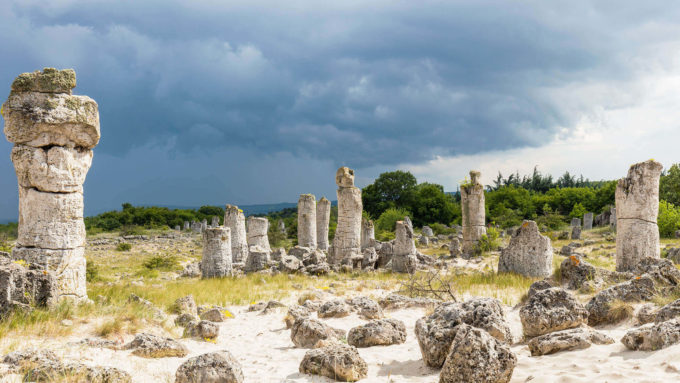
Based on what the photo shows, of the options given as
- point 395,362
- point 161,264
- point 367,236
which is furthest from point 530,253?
point 161,264

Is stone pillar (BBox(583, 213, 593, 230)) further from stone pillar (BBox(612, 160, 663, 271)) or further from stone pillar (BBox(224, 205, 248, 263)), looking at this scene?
stone pillar (BBox(224, 205, 248, 263))

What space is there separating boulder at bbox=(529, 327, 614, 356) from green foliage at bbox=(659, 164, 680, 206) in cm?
3751

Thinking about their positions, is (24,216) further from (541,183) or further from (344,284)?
(541,183)

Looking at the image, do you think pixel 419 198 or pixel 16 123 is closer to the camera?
pixel 16 123

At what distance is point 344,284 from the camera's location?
13.7m

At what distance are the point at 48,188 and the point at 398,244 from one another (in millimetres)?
11516

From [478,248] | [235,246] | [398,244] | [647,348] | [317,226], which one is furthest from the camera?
[317,226]

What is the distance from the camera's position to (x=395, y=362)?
5316 millimetres

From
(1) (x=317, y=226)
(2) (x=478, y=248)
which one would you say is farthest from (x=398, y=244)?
(1) (x=317, y=226)

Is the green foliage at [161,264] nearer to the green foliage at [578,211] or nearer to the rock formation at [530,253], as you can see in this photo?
the rock formation at [530,253]

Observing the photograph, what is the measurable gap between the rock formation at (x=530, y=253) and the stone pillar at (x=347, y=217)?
6.29 metres

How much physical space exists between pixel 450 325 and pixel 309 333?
224cm

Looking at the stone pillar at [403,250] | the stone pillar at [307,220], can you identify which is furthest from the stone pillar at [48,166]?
the stone pillar at [307,220]

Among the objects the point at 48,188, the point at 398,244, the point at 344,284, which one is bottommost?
the point at 344,284
